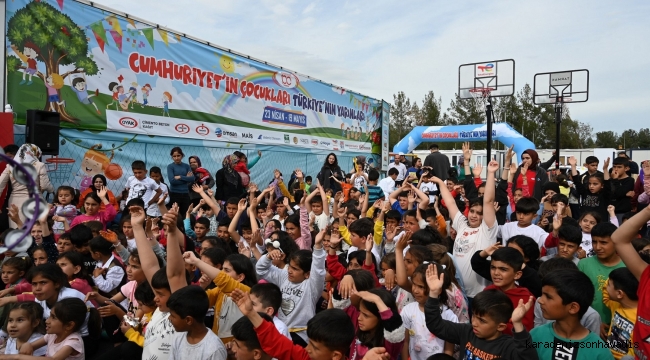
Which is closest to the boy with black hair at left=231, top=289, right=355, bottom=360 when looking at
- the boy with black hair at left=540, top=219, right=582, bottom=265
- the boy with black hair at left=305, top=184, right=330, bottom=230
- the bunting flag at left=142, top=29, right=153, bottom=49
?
the boy with black hair at left=540, top=219, right=582, bottom=265

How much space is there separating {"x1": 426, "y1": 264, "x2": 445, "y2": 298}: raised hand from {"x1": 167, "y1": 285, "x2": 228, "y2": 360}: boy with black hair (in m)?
1.23

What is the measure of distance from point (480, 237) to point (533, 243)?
1.41 ft

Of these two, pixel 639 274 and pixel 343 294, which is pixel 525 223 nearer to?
pixel 639 274

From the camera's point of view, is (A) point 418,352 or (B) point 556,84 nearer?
(A) point 418,352

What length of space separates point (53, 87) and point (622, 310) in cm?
776

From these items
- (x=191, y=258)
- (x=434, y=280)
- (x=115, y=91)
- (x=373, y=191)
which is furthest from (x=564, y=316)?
(x=115, y=91)

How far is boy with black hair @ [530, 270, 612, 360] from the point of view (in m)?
2.46

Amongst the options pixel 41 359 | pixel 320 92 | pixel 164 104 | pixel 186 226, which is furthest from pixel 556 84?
pixel 41 359

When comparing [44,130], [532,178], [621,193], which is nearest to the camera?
[621,193]

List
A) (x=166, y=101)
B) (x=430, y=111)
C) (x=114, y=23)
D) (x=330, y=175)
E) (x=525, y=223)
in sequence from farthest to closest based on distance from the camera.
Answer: (x=430, y=111)
(x=330, y=175)
(x=166, y=101)
(x=114, y=23)
(x=525, y=223)

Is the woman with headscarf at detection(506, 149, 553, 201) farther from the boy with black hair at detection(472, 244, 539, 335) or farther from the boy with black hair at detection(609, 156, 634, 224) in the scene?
the boy with black hair at detection(472, 244, 539, 335)

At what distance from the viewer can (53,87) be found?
289 inches

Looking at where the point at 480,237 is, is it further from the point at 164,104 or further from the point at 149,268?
the point at 164,104

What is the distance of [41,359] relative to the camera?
3047 millimetres
